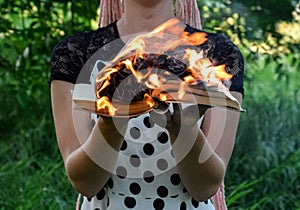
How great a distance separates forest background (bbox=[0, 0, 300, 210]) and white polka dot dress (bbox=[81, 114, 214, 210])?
1.75 metres

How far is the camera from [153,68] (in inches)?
49.5

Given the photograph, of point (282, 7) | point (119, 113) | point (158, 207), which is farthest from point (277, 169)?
point (119, 113)

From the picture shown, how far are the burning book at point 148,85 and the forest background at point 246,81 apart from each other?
6.77 ft

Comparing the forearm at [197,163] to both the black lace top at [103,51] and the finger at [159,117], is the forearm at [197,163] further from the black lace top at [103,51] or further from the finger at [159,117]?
the black lace top at [103,51]

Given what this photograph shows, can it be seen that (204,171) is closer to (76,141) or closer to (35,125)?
(76,141)

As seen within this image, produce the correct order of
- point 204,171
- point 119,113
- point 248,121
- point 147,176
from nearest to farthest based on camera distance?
point 119,113 → point 204,171 → point 147,176 → point 248,121

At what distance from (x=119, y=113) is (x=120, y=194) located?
345 millimetres

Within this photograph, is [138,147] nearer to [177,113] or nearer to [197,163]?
[197,163]

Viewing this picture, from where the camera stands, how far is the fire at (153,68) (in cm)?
124

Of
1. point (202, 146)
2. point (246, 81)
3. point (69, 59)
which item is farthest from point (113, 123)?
point (246, 81)

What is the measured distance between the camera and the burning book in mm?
1232

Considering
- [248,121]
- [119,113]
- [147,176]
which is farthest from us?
[248,121]

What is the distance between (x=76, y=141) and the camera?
152cm

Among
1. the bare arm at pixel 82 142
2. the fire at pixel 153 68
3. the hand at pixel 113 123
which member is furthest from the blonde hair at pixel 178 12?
the hand at pixel 113 123
